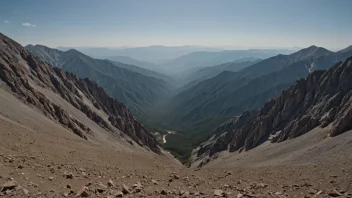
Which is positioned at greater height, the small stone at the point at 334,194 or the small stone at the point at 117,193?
the small stone at the point at 117,193

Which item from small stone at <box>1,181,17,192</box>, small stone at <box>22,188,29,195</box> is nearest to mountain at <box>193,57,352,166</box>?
small stone at <box>22,188,29,195</box>

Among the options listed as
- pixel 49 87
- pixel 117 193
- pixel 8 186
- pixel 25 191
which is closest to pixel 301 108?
pixel 49 87

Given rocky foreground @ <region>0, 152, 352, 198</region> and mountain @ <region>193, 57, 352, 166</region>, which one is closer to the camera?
rocky foreground @ <region>0, 152, 352, 198</region>

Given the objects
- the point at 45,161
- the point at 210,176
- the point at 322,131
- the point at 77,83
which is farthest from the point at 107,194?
the point at 77,83

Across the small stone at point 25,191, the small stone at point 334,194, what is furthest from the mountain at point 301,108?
the small stone at point 25,191

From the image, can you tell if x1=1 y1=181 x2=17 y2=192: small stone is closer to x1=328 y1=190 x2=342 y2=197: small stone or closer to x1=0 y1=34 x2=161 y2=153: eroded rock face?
x1=328 y1=190 x2=342 y2=197: small stone

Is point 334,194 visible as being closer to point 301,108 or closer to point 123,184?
point 123,184

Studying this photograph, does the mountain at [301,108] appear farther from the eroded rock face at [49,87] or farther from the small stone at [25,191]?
the small stone at [25,191]

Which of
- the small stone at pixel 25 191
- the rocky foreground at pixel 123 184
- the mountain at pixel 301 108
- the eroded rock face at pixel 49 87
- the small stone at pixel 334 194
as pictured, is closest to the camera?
the small stone at pixel 25 191

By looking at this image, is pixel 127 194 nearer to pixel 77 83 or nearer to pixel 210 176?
pixel 210 176
